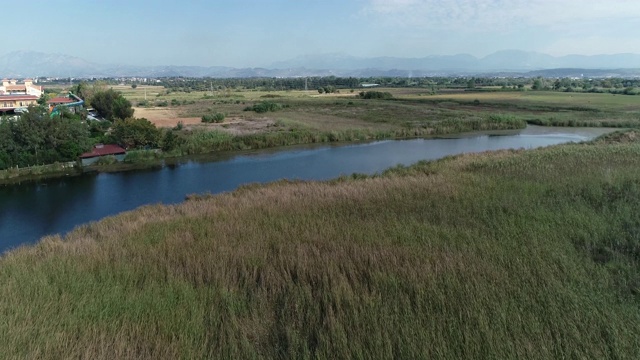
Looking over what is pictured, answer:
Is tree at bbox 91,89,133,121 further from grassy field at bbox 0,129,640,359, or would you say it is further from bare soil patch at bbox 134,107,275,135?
grassy field at bbox 0,129,640,359

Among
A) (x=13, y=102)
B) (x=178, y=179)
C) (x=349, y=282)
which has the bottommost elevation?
(x=178, y=179)

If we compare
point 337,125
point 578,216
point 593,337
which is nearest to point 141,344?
point 593,337

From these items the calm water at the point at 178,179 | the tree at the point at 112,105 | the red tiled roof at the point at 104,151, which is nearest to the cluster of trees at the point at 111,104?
the tree at the point at 112,105

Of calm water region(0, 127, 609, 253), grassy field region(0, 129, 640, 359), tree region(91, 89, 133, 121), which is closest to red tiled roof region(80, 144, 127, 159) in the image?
calm water region(0, 127, 609, 253)

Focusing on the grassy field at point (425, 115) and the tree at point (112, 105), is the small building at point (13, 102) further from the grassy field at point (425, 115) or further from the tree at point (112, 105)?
the grassy field at point (425, 115)

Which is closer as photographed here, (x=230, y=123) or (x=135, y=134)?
(x=135, y=134)

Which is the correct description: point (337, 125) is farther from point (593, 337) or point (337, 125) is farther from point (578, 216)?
point (593, 337)

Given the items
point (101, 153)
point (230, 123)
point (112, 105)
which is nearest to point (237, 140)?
point (230, 123)

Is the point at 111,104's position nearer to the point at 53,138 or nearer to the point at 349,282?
the point at 53,138
